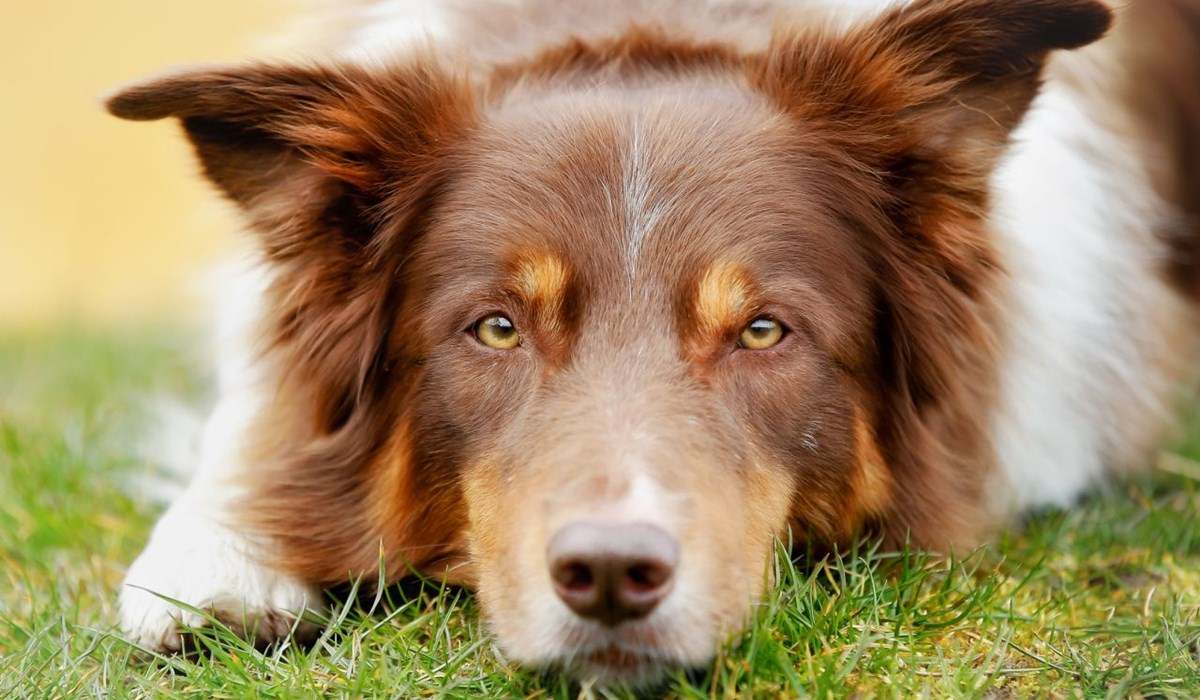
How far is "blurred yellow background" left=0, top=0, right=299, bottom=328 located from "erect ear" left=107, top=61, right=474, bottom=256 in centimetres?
683

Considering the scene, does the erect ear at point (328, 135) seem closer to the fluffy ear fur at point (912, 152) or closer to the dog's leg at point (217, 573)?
the dog's leg at point (217, 573)

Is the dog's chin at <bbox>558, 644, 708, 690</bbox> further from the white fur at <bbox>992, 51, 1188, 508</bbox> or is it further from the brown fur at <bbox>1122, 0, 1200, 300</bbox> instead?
the brown fur at <bbox>1122, 0, 1200, 300</bbox>

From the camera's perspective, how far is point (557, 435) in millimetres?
3453

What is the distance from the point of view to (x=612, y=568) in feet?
9.77

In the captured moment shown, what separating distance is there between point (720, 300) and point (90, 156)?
16648 mm

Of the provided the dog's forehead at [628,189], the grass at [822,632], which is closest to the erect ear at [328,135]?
the dog's forehead at [628,189]

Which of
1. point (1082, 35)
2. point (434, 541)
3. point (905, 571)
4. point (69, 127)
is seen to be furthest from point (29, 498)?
point (69, 127)

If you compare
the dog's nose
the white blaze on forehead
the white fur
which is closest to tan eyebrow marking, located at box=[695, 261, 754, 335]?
the white blaze on forehead

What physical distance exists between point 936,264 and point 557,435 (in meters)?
1.40

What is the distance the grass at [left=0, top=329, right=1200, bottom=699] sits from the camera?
3346 mm

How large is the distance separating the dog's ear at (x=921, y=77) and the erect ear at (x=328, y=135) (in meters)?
1.03

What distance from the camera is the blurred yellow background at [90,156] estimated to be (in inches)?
569

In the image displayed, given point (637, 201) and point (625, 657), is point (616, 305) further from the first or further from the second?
point (625, 657)

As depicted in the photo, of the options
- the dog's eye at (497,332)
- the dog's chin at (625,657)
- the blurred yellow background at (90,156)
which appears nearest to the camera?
the dog's chin at (625,657)
